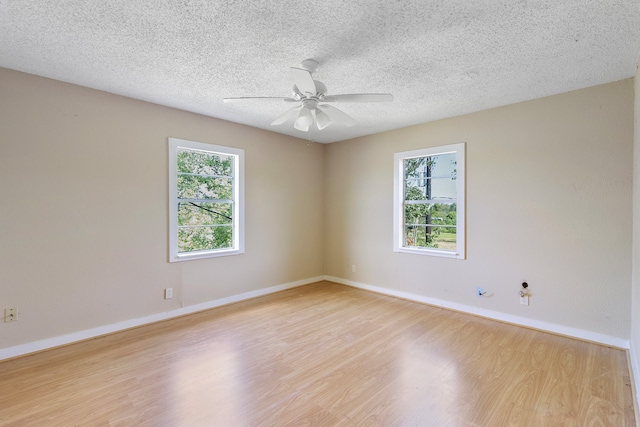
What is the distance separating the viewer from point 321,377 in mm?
2297

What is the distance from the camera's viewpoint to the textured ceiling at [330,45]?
5.91ft

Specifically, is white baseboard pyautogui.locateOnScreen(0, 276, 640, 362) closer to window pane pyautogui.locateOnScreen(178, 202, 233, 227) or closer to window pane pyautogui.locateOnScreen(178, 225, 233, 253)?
window pane pyautogui.locateOnScreen(178, 225, 233, 253)

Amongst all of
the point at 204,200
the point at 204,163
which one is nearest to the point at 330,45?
the point at 204,163

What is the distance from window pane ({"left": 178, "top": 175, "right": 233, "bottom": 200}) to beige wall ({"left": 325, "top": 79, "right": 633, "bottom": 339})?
2.57 m

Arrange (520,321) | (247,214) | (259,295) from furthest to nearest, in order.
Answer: (259,295) → (247,214) → (520,321)

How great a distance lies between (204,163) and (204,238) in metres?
0.99

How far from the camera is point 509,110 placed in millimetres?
3418

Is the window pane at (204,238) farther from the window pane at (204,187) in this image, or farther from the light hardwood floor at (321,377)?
the light hardwood floor at (321,377)

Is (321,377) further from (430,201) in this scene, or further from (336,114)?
(430,201)

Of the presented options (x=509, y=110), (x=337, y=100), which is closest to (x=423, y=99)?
(x=509, y=110)

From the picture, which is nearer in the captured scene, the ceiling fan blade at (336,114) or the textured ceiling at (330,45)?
the textured ceiling at (330,45)

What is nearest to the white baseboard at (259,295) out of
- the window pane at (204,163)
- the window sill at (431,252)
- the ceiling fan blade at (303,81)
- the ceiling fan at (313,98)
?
the window sill at (431,252)

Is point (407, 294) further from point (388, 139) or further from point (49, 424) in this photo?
point (49, 424)

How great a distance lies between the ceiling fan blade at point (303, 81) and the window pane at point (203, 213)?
7.51 feet
